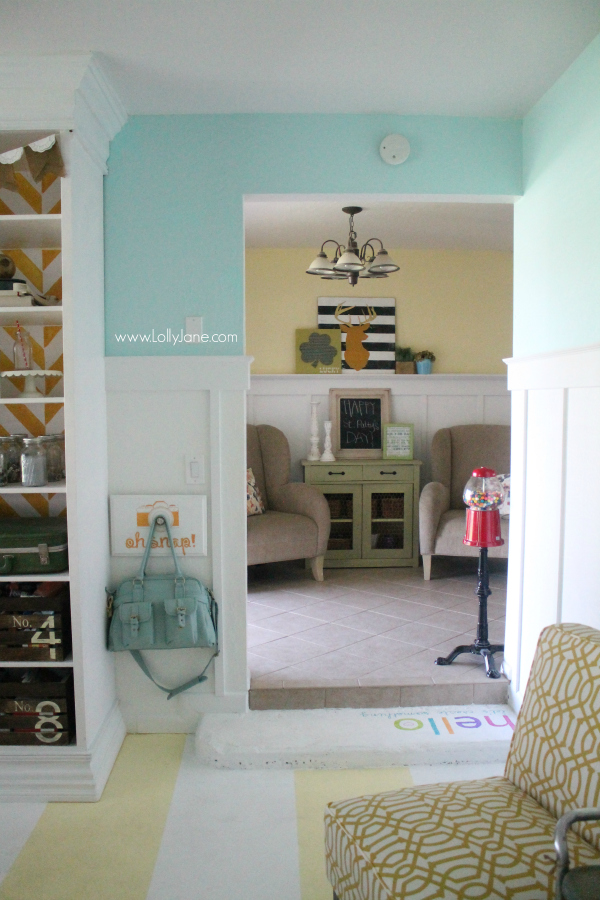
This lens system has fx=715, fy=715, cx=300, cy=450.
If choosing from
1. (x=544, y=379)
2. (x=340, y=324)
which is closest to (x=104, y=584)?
(x=544, y=379)

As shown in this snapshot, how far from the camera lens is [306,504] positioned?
4.77 metres

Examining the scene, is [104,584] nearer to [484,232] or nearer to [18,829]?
[18,829]

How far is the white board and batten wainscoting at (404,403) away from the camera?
5.39 meters

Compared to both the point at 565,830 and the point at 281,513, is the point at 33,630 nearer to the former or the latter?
the point at 565,830

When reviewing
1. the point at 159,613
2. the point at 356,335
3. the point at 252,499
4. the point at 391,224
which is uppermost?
the point at 391,224

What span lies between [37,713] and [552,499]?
6.47ft

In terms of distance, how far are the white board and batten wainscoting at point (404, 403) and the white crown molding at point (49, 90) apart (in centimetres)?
311

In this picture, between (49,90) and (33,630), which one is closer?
(49,90)

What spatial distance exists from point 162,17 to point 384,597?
3238 mm

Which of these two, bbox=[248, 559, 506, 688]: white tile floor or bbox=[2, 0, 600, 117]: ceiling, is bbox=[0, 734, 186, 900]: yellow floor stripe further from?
bbox=[2, 0, 600, 117]: ceiling

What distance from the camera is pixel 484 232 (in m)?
4.82

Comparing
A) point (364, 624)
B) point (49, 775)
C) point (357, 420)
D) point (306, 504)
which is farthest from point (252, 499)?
point (49, 775)

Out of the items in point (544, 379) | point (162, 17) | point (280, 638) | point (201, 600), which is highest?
point (162, 17)

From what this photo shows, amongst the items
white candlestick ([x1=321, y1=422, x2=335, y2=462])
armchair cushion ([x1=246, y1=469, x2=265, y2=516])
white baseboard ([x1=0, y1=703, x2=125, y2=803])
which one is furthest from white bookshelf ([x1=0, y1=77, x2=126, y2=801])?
white candlestick ([x1=321, y1=422, x2=335, y2=462])
